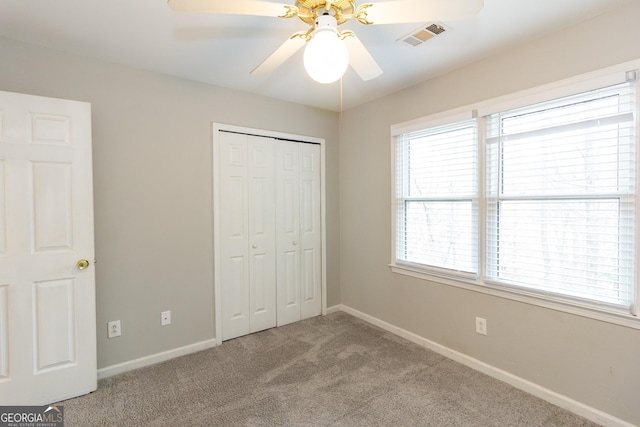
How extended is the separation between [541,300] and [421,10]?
6.53ft

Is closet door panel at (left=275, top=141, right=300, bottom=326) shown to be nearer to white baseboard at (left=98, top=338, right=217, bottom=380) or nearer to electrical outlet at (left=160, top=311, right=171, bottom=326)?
white baseboard at (left=98, top=338, right=217, bottom=380)

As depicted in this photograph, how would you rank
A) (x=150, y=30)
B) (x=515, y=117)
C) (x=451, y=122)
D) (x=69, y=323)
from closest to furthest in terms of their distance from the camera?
(x=150, y=30), (x=69, y=323), (x=515, y=117), (x=451, y=122)

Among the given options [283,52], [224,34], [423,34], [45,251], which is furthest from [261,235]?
[423,34]

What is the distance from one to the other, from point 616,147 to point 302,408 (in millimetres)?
2493

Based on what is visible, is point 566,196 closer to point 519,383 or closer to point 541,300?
point 541,300

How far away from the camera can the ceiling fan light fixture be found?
3.86ft

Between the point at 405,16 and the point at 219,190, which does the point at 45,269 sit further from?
the point at 405,16

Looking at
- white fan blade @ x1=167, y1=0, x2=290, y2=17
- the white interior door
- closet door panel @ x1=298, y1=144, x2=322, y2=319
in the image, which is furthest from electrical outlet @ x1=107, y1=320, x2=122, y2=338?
white fan blade @ x1=167, y1=0, x2=290, y2=17

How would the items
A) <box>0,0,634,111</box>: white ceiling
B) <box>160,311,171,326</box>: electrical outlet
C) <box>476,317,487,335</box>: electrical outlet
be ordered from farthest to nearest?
<box>160,311,171,326</box>: electrical outlet, <box>476,317,487,335</box>: electrical outlet, <box>0,0,634,111</box>: white ceiling

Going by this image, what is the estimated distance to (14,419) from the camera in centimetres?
187

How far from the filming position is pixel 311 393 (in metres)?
2.16

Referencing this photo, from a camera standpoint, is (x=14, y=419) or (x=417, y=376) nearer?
(x=14, y=419)

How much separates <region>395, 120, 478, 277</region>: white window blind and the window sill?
0.09 meters

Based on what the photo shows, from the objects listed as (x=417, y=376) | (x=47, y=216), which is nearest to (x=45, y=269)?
(x=47, y=216)
